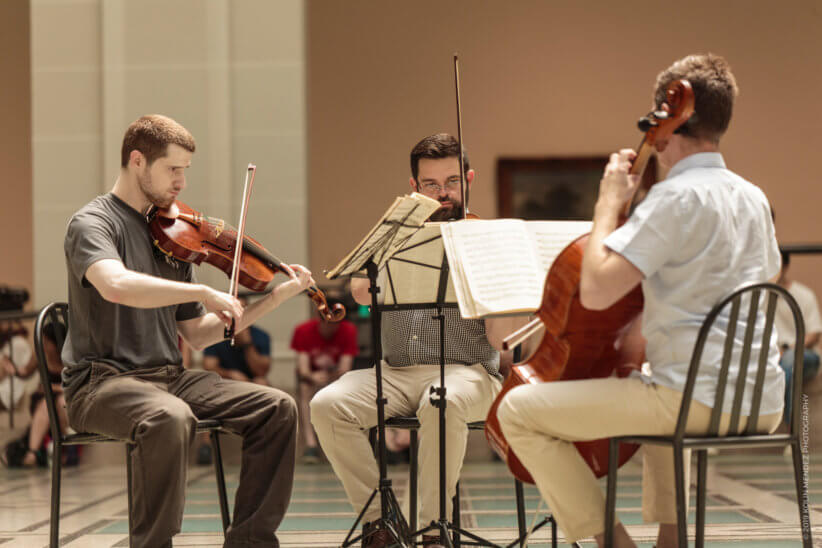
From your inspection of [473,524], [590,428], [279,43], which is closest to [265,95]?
[279,43]

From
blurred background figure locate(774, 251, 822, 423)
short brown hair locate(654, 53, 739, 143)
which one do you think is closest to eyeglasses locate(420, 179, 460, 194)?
short brown hair locate(654, 53, 739, 143)

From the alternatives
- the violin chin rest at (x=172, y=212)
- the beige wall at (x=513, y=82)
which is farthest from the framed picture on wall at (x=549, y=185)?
the violin chin rest at (x=172, y=212)

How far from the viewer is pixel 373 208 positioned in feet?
25.7

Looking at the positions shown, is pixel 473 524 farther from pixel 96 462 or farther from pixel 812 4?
pixel 812 4

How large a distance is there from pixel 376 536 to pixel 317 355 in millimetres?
3071

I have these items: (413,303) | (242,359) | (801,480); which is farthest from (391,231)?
(242,359)

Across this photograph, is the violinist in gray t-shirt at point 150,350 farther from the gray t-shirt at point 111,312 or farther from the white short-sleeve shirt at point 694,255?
the white short-sleeve shirt at point 694,255

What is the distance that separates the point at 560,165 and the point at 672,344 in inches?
236

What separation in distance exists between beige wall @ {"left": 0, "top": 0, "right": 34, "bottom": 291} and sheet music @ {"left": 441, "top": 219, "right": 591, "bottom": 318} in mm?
6960

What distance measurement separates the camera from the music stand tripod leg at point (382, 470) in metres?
2.43

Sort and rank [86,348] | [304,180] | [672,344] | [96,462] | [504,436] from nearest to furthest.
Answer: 1. [672,344]
2. [504,436]
3. [86,348]
4. [96,462]
5. [304,180]

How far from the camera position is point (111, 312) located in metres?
2.54

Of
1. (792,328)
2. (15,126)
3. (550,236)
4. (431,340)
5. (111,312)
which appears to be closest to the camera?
(550,236)

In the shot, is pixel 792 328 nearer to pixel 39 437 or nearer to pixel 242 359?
pixel 242 359
